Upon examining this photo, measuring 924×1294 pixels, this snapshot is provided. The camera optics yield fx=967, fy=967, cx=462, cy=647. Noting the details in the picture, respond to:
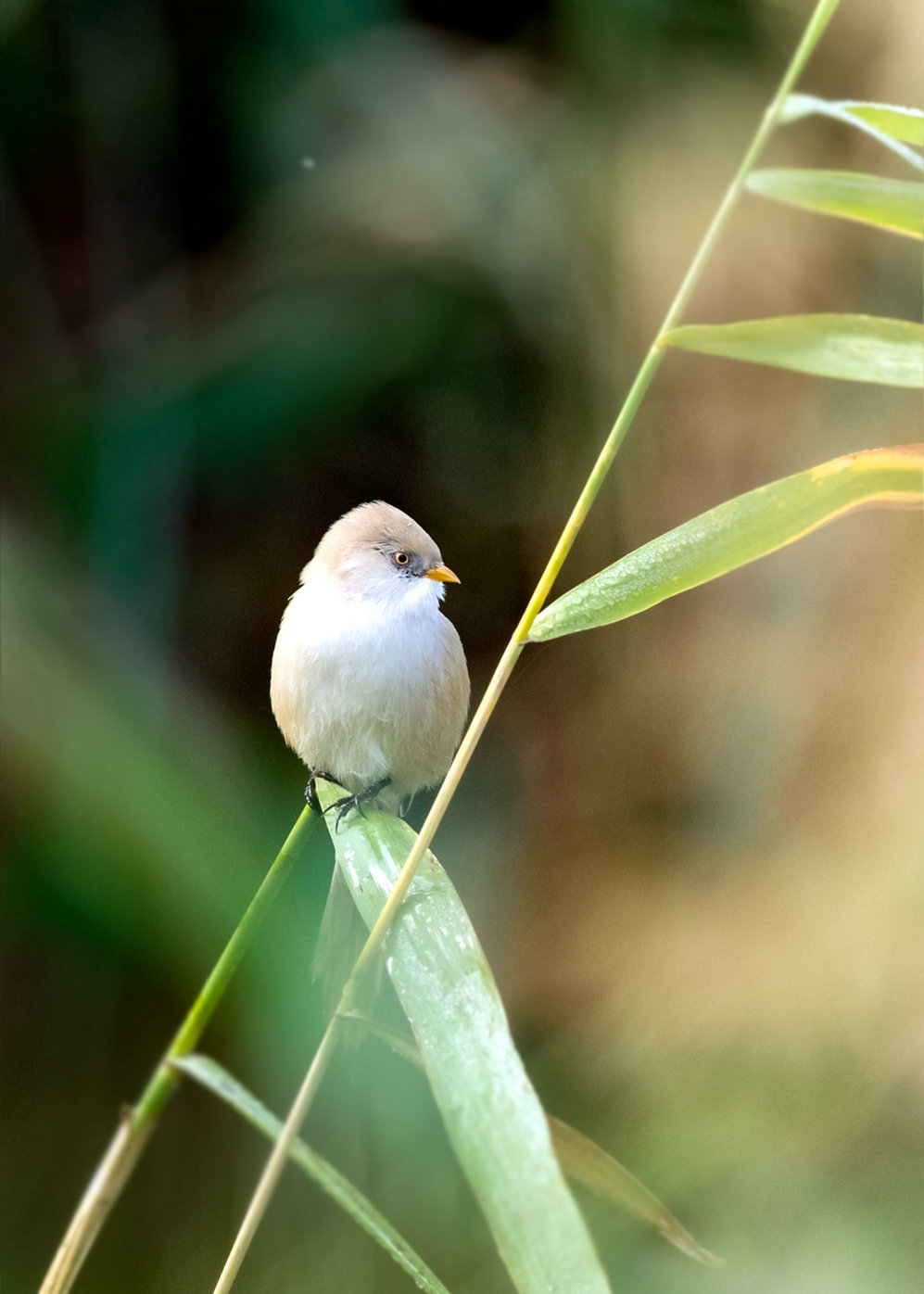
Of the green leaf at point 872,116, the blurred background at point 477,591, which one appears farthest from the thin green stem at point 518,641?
the blurred background at point 477,591

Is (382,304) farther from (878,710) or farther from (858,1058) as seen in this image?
(858,1058)

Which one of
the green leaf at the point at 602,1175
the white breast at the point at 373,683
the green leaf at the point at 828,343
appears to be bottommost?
the green leaf at the point at 602,1175

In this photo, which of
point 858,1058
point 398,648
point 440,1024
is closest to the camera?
point 440,1024

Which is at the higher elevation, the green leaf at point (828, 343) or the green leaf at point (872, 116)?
the green leaf at point (872, 116)

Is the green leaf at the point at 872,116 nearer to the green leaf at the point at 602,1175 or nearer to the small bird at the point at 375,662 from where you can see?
the small bird at the point at 375,662

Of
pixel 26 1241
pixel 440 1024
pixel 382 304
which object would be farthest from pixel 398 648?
pixel 26 1241

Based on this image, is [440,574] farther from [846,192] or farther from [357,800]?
[846,192]

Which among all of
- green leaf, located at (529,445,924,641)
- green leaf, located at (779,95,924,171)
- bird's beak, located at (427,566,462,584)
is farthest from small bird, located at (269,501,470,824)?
green leaf, located at (779,95,924,171)
